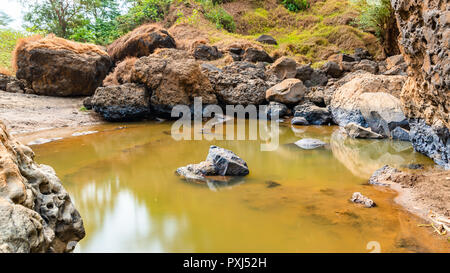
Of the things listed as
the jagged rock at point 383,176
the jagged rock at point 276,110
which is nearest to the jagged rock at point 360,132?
the jagged rock at point 383,176

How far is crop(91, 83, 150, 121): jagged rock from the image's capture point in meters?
8.05

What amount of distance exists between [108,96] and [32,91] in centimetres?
304

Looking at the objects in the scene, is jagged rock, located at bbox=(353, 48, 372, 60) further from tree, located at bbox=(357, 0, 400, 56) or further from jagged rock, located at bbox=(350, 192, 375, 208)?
jagged rock, located at bbox=(350, 192, 375, 208)

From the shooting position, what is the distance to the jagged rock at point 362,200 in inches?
110

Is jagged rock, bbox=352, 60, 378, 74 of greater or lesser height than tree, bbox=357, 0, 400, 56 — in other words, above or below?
below

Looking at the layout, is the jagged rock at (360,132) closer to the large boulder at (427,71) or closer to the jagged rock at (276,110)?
the large boulder at (427,71)

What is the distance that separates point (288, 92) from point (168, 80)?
3356mm

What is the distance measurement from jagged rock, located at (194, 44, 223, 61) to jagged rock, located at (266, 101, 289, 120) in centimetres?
432

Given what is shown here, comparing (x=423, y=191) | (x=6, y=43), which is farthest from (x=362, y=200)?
(x=6, y=43)

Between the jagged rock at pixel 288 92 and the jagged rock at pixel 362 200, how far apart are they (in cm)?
627

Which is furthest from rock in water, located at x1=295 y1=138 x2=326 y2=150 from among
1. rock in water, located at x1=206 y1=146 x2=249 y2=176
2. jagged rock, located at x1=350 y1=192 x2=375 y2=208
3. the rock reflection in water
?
jagged rock, located at x1=350 y1=192 x2=375 y2=208

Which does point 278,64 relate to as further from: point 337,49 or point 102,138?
point 102,138
